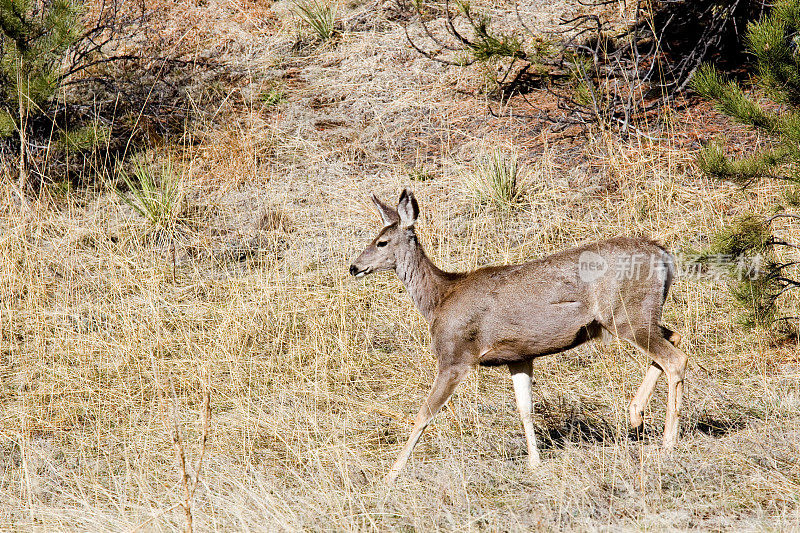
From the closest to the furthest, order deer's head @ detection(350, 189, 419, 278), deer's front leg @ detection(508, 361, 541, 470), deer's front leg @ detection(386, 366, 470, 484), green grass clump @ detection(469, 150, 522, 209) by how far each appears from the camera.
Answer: deer's front leg @ detection(386, 366, 470, 484) < deer's front leg @ detection(508, 361, 541, 470) < deer's head @ detection(350, 189, 419, 278) < green grass clump @ detection(469, 150, 522, 209)

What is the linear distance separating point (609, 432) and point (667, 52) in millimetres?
7020

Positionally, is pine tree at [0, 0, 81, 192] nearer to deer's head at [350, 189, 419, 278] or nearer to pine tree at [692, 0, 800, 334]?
deer's head at [350, 189, 419, 278]

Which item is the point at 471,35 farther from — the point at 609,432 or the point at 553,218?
the point at 609,432

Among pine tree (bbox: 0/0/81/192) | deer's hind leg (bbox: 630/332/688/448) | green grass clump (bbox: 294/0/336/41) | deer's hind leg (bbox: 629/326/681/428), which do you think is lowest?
deer's hind leg (bbox: 629/326/681/428)

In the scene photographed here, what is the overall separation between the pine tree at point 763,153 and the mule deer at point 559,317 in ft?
3.59

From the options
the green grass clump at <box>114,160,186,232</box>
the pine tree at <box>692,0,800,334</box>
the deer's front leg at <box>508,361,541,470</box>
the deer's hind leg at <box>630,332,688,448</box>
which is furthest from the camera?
the green grass clump at <box>114,160,186,232</box>

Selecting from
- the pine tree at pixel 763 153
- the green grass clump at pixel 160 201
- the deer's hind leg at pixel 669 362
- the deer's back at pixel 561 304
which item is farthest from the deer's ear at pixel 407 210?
the green grass clump at pixel 160 201

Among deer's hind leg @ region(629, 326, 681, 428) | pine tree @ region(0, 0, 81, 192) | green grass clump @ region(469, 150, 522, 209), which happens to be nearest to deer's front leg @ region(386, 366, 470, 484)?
deer's hind leg @ region(629, 326, 681, 428)

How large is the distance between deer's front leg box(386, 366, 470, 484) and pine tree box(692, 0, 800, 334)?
252 centimetres

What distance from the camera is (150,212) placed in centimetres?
1012

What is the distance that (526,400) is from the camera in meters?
6.15

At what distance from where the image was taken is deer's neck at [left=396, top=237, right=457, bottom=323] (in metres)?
6.55

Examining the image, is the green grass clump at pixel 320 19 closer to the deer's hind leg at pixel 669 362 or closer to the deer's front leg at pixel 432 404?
the deer's front leg at pixel 432 404

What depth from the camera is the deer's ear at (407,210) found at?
6602mm
